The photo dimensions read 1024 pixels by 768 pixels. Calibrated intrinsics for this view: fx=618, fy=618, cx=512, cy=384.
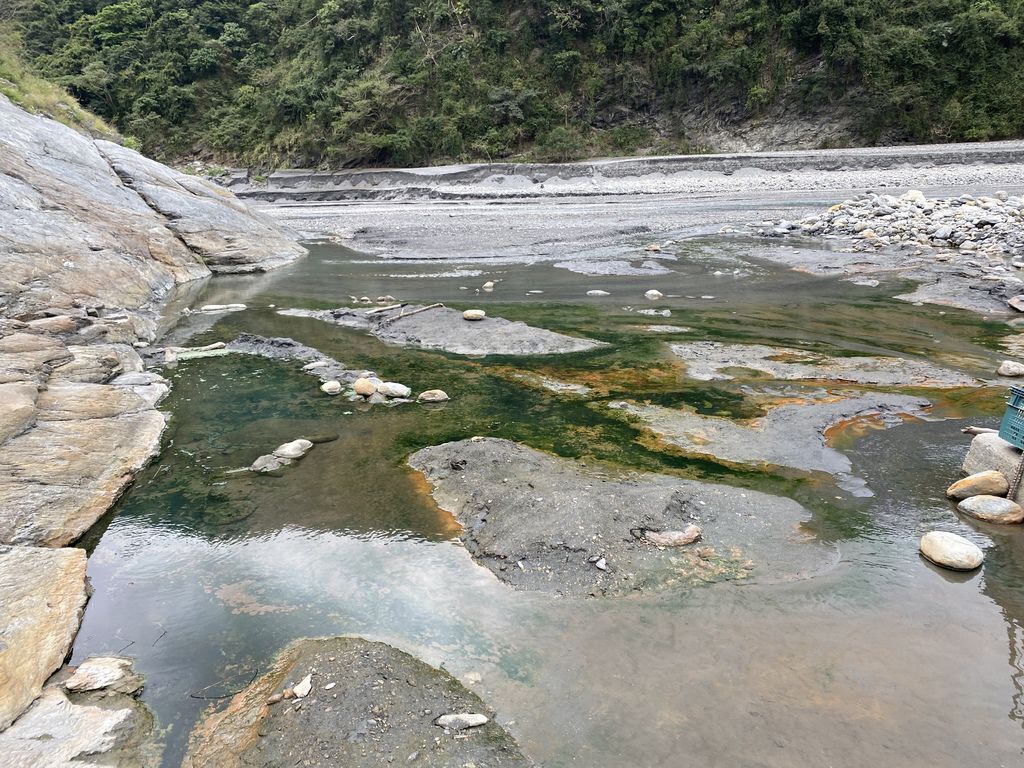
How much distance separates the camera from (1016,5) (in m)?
28.6

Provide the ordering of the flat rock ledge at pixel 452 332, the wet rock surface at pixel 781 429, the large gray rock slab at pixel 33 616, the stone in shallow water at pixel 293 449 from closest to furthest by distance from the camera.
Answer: the large gray rock slab at pixel 33 616
the wet rock surface at pixel 781 429
the stone in shallow water at pixel 293 449
the flat rock ledge at pixel 452 332

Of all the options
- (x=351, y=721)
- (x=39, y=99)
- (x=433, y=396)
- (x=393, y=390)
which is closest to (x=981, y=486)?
(x=351, y=721)

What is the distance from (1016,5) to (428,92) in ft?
95.6

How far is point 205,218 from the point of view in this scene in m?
14.5

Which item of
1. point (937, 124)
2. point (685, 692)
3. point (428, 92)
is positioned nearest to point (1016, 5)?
point (937, 124)

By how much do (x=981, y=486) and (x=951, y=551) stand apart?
2.95ft

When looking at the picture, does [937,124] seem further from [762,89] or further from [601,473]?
[601,473]

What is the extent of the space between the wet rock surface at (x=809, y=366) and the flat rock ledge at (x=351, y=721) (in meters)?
4.58

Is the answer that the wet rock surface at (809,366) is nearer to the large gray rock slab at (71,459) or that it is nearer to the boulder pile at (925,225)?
the large gray rock slab at (71,459)

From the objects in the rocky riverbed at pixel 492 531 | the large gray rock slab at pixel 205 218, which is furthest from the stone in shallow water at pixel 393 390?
the large gray rock slab at pixel 205 218

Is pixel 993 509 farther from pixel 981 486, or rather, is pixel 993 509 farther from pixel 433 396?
pixel 433 396

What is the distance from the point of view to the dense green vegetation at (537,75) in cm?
2928

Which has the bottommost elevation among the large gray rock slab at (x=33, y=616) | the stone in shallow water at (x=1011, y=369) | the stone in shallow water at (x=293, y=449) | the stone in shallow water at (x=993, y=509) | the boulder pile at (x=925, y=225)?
the boulder pile at (x=925, y=225)

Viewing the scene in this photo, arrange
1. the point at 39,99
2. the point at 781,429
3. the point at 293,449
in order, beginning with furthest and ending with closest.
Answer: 1. the point at 39,99
2. the point at 781,429
3. the point at 293,449
